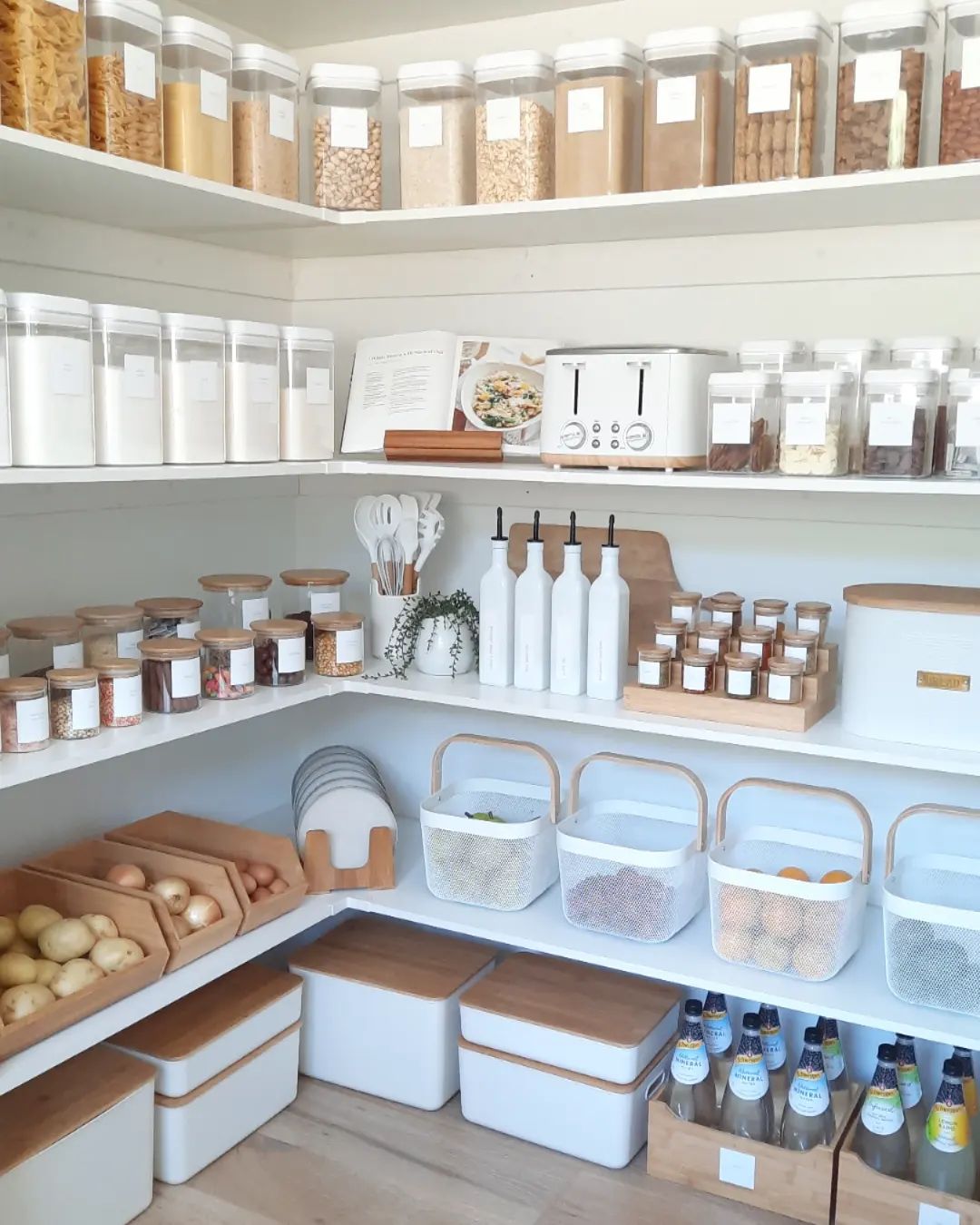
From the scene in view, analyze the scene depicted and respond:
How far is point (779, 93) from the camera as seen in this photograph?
6.30ft

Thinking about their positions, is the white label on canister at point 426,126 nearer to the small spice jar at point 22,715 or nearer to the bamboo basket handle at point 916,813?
the small spice jar at point 22,715

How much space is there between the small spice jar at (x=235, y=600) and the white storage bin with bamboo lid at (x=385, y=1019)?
71 cm

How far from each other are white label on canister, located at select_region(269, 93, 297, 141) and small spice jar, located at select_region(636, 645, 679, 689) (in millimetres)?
1122

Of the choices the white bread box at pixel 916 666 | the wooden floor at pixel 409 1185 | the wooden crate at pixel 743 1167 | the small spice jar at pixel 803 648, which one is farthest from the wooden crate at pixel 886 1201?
the small spice jar at pixel 803 648

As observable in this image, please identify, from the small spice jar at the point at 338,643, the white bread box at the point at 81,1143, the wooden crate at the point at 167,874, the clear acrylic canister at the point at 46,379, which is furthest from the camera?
the small spice jar at the point at 338,643

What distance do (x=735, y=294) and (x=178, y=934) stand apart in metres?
1.56

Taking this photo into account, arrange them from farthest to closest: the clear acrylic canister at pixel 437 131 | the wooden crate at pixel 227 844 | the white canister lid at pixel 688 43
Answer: the wooden crate at pixel 227 844, the clear acrylic canister at pixel 437 131, the white canister lid at pixel 688 43

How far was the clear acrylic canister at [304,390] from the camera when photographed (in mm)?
2250

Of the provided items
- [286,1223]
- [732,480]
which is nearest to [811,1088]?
[286,1223]

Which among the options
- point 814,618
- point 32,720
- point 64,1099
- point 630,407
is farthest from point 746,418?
point 64,1099

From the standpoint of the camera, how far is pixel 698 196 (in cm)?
197

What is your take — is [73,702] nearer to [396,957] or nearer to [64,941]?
[64,941]

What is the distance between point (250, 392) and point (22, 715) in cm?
68

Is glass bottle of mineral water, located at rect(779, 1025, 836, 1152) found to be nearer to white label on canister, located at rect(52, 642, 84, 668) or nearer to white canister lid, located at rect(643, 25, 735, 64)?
white label on canister, located at rect(52, 642, 84, 668)
